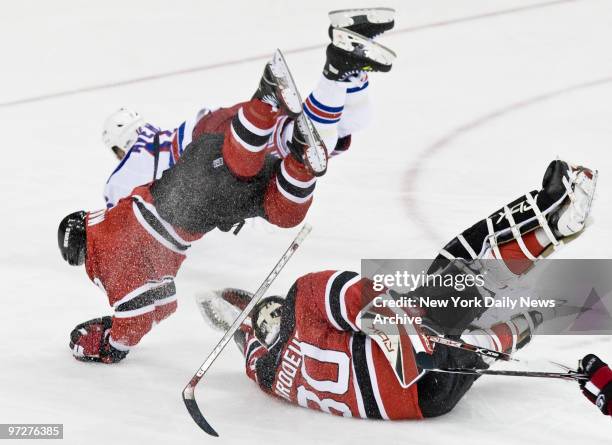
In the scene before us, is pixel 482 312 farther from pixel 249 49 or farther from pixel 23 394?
pixel 249 49

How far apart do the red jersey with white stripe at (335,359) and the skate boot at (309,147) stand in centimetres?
44

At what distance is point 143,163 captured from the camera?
3.68 metres

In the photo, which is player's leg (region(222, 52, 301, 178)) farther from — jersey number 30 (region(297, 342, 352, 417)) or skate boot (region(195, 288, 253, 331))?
jersey number 30 (region(297, 342, 352, 417))

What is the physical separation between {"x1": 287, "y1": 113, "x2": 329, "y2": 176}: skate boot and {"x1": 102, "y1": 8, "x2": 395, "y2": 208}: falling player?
73 mm

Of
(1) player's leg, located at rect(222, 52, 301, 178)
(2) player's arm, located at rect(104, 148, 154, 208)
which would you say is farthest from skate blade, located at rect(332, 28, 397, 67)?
(2) player's arm, located at rect(104, 148, 154, 208)

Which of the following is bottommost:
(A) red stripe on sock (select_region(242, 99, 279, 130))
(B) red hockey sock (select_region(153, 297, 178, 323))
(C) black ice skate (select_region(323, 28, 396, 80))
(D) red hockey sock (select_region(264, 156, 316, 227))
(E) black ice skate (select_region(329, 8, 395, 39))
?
(B) red hockey sock (select_region(153, 297, 178, 323))

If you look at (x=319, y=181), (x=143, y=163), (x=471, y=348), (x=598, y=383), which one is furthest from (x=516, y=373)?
(x=319, y=181)

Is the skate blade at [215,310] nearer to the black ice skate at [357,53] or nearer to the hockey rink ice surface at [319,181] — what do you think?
the hockey rink ice surface at [319,181]

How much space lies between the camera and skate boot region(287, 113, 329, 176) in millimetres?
2963

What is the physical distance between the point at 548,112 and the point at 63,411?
9.45ft

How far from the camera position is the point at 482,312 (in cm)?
257

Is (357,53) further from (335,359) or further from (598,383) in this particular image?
(598,383)

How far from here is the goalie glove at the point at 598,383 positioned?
7.50ft

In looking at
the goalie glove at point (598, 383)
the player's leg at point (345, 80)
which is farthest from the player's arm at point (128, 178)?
the goalie glove at point (598, 383)
